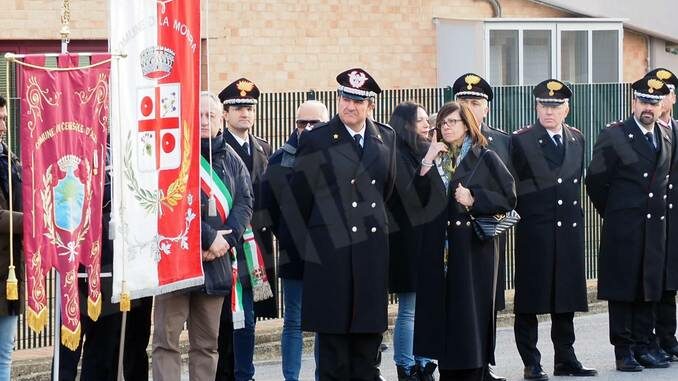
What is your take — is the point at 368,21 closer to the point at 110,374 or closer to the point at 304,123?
the point at 304,123

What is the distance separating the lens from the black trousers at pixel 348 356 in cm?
1014

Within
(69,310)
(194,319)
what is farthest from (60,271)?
(194,319)

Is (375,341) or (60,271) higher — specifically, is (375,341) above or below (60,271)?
below

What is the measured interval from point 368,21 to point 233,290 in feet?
41.7

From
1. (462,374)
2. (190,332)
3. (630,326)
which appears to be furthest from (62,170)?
(630,326)

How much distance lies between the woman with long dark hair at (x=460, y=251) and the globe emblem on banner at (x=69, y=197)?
3.12m

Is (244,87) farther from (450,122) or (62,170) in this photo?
(62,170)

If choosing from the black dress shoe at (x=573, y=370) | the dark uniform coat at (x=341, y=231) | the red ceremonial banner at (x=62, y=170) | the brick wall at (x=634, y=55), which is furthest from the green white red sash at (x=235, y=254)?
the brick wall at (x=634, y=55)

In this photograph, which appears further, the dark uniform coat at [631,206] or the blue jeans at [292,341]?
the dark uniform coat at [631,206]

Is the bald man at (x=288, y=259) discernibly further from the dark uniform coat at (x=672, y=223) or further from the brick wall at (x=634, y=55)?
the brick wall at (x=634, y=55)

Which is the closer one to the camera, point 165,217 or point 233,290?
point 165,217

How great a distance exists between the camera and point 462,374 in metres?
10.5

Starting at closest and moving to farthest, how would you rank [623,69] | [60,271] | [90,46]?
[60,271]
[90,46]
[623,69]

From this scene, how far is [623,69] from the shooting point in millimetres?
26016
